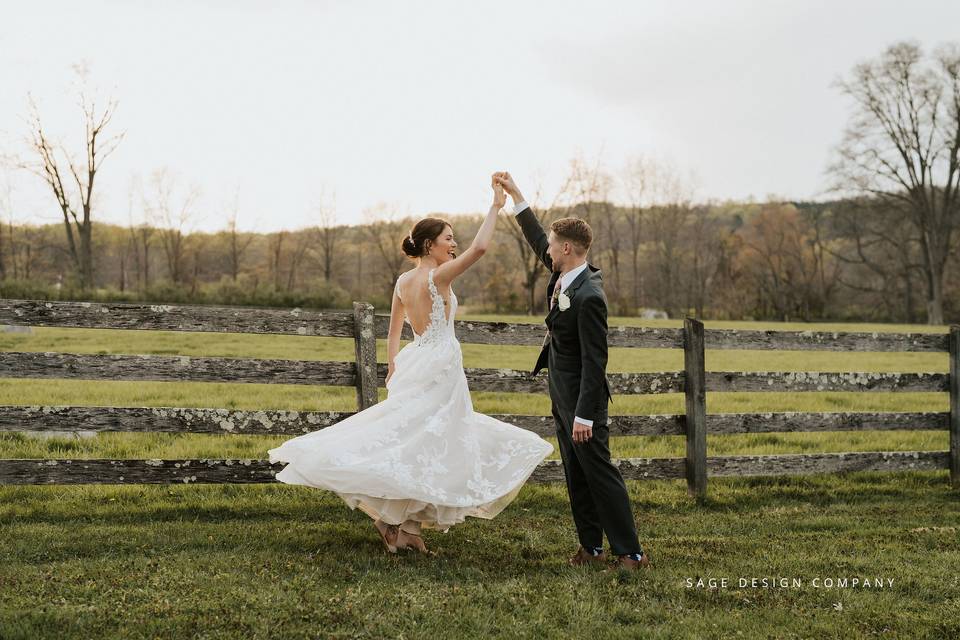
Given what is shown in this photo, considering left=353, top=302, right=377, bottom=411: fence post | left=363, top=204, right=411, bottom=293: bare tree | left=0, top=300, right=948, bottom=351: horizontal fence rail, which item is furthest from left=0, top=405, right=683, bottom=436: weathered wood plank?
left=363, top=204, right=411, bottom=293: bare tree

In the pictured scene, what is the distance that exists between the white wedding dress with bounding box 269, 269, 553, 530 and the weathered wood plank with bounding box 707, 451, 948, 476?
306cm

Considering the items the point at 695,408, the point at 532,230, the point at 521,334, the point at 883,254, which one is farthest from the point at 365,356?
the point at 883,254

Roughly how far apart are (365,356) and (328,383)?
0.42 meters

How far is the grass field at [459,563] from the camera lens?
4066 millimetres

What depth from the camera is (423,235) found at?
18.1ft

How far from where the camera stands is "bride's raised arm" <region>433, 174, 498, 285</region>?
511 cm

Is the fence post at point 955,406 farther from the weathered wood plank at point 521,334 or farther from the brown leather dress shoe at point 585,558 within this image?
the brown leather dress shoe at point 585,558

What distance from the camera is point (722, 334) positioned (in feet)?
25.7

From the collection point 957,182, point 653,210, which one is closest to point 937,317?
point 957,182

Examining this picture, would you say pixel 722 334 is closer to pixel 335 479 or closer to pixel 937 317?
pixel 335 479

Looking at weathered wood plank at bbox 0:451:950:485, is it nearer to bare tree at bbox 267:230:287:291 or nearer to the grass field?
the grass field

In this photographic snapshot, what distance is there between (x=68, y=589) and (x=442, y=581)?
7.24 feet

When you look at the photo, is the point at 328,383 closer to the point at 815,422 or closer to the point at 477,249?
the point at 477,249

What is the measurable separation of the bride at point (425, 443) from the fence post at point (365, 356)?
1107mm
